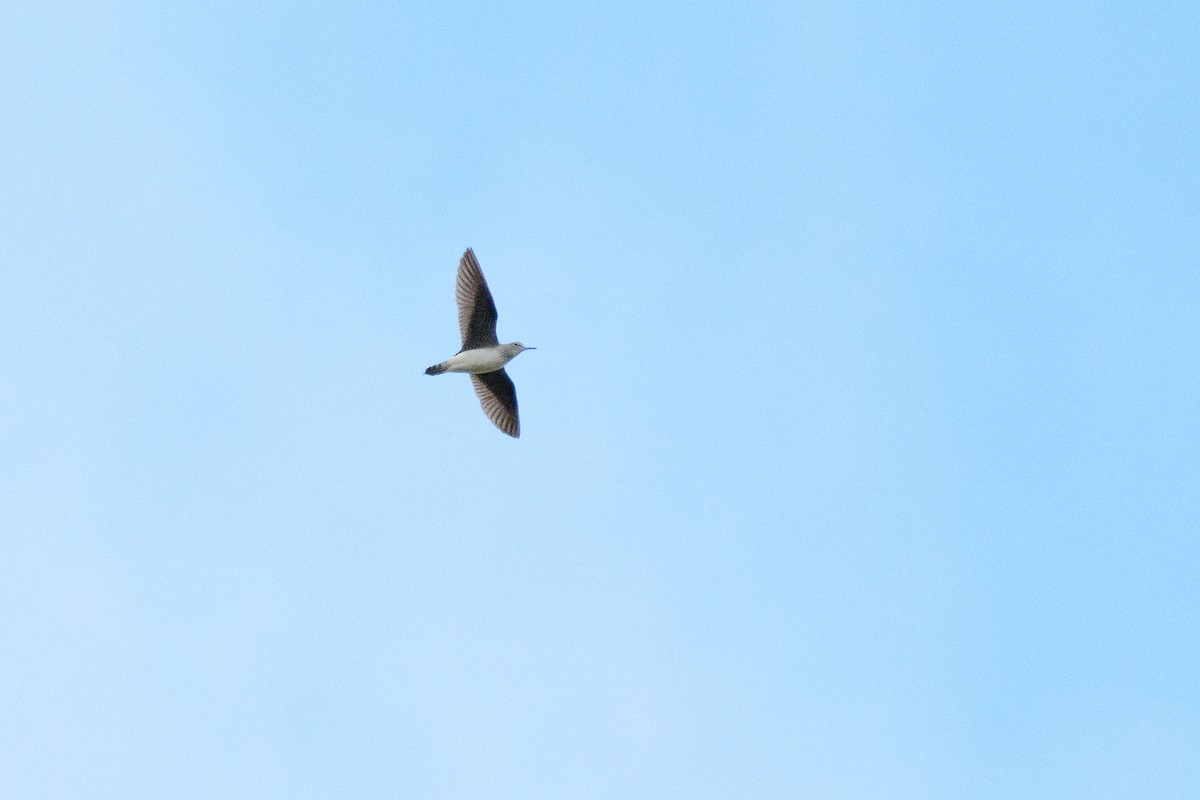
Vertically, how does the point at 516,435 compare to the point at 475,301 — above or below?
below

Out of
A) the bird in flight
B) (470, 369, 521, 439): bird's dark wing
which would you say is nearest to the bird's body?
the bird in flight

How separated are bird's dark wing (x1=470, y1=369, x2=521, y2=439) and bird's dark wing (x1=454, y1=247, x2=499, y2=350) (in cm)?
191

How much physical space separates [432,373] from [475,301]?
237cm

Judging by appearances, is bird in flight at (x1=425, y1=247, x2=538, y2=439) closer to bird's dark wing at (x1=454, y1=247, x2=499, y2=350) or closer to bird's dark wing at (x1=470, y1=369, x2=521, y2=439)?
bird's dark wing at (x1=454, y1=247, x2=499, y2=350)

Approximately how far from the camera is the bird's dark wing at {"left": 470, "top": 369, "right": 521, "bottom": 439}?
42.3 m

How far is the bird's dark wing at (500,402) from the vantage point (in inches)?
1665

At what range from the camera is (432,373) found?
39.5 m

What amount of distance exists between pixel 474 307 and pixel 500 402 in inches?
125

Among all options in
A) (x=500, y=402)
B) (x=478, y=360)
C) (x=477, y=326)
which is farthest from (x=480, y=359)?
(x=500, y=402)

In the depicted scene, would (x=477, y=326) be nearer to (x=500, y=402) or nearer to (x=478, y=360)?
(x=478, y=360)

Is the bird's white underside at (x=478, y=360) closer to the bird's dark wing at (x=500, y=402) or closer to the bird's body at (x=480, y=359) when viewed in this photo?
the bird's body at (x=480, y=359)

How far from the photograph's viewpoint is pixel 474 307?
40531 millimetres

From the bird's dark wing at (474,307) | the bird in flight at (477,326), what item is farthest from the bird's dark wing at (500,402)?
the bird's dark wing at (474,307)

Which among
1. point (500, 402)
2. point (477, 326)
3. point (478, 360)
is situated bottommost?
point (500, 402)
